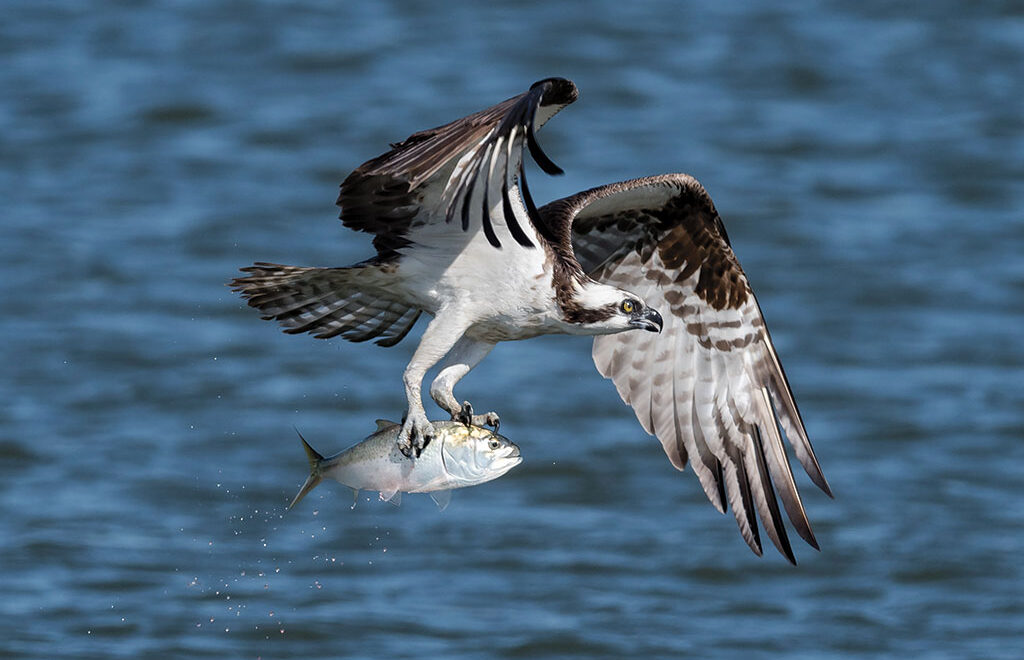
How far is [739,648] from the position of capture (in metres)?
12.0

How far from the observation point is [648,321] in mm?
7855

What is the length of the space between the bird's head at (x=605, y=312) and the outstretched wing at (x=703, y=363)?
1.19 meters

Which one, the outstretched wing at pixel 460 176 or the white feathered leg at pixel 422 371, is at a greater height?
the outstretched wing at pixel 460 176

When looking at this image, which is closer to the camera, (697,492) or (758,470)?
(758,470)

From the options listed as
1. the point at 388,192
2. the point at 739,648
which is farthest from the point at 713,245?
the point at 739,648

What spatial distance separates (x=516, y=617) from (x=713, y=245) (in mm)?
3998

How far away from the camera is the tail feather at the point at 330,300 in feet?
25.3

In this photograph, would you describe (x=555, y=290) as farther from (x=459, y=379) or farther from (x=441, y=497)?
(x=441, y=497)

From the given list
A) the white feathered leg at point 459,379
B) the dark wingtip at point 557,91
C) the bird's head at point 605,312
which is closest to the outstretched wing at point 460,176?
the dark wingtip at point 557,91

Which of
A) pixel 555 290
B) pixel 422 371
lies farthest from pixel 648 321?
pixel 422 371

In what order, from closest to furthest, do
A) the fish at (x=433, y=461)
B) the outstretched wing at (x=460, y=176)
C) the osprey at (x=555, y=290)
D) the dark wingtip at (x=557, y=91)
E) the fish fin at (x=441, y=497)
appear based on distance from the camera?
the outstretched wing at (x=460, y=176) → the dark wingtip at (x=557, y=91) → the osprey at (x=555, y=290) → the fish at (x=433, y=461) → the fish fin at (x=441, y=497)

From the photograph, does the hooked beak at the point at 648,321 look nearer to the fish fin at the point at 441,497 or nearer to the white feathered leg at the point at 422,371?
the white feathered leg at the point at 422,371

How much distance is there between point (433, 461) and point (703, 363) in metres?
2.50

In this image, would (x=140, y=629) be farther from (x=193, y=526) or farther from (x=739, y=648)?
(x=739, y=648)
